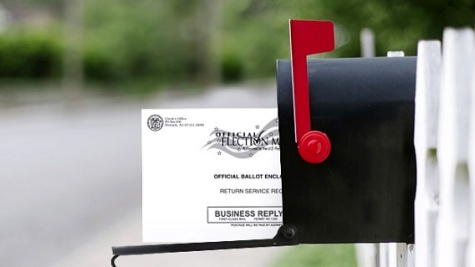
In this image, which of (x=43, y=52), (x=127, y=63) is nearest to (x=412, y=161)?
(x=43, y=52)

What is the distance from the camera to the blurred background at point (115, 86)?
287 inches

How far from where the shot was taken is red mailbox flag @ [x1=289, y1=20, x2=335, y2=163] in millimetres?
1789

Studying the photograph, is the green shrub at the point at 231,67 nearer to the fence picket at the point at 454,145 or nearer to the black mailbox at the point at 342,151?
the black mailbox at the point at 342,151

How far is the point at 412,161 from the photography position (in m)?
1.85

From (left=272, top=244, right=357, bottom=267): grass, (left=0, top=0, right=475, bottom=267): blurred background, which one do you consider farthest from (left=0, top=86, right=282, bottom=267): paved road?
(left=272, top=244, right=357, bottom=267): grass

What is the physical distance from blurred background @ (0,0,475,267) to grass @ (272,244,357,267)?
0.02 m

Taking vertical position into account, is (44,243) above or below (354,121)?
below

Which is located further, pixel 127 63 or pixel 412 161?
pixel 127 63

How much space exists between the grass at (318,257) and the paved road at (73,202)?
0.23m

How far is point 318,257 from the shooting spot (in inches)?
241

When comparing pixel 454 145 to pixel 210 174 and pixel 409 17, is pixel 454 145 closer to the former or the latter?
pixel 210 174

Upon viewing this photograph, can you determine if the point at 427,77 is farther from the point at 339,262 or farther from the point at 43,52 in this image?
the point at 43,52

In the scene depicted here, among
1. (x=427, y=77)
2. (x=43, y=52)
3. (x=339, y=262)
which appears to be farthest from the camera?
(x=43, y=52)

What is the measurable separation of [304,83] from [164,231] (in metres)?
0.49
